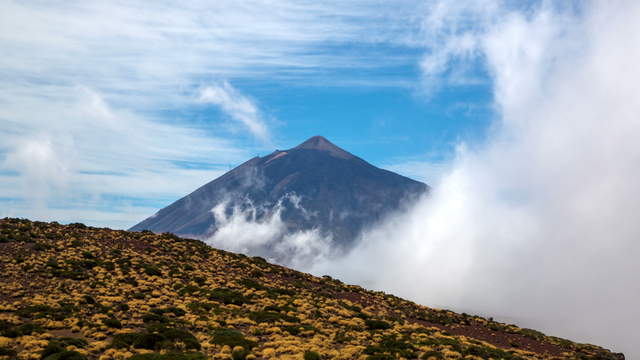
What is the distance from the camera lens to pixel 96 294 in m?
46.1

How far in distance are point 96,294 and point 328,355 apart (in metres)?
24.8

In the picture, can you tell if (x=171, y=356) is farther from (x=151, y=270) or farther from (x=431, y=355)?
(x=151, y=270)

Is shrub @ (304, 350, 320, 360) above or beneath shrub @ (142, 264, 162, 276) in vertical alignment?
beneath

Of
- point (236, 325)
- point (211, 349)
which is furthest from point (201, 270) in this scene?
point (211, 349)

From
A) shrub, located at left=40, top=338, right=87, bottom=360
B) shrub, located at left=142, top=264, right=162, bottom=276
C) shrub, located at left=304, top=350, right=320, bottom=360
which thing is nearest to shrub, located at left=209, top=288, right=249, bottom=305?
shrub, located at left=142, top=264, right=162, bottom=276

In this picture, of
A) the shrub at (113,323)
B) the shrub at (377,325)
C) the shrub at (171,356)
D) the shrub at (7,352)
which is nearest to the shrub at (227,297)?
the shrub at (377,325)

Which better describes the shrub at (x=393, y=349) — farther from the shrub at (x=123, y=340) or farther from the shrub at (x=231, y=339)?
the shrub at (x=123, y=340)

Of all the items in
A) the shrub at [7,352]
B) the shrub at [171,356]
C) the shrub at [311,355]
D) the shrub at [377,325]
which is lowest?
the shrub at [7,352]

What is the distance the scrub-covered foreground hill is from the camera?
33438 millimetres

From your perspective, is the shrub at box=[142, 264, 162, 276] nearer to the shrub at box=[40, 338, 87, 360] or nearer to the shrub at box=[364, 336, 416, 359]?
the shrub at box=[40, 338, 87, 360]

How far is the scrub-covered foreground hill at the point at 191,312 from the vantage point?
33.4m

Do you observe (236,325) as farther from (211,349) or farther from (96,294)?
(96,294)

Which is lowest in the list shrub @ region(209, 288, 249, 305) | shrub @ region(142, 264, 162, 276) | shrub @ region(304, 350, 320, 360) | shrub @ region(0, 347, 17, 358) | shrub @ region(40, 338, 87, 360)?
shrub @ region(0, 347, 17, 358)

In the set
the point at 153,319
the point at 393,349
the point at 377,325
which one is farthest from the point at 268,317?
the point at 393,349
